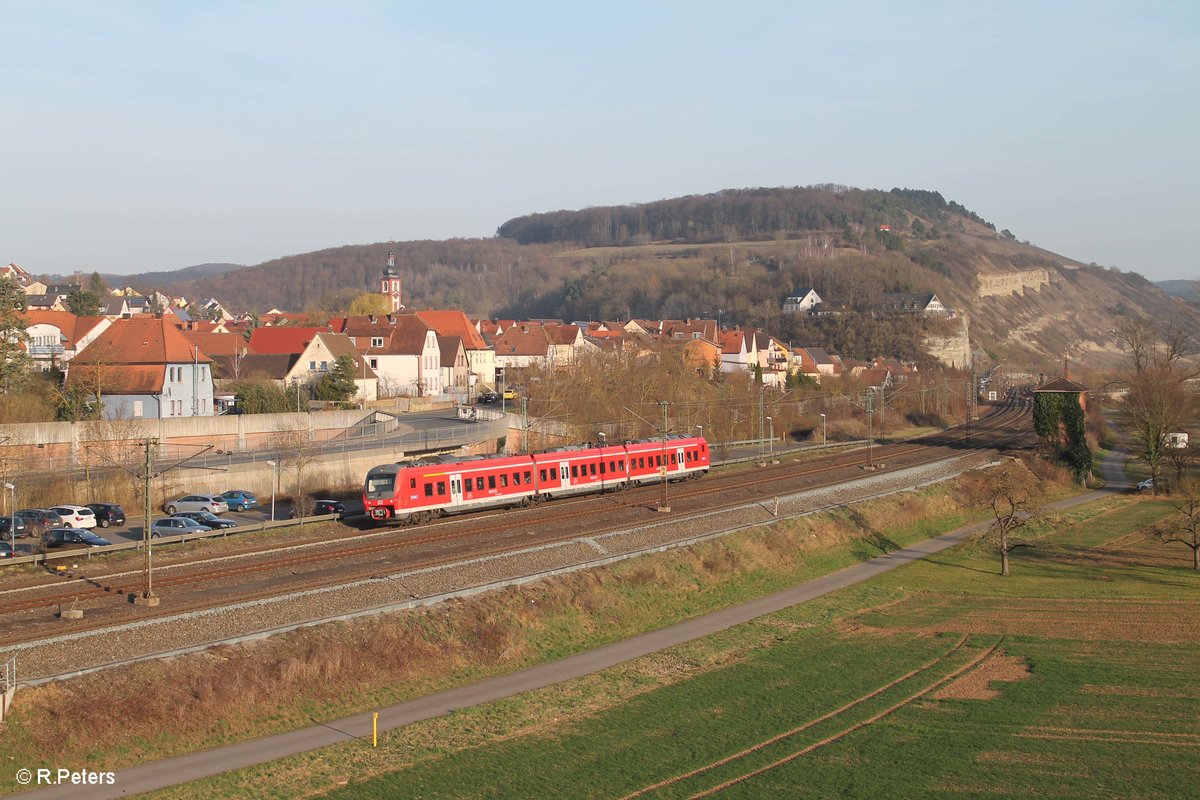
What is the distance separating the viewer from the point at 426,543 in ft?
115

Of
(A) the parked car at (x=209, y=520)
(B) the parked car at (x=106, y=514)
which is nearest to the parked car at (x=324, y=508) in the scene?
(A) the parked car at (x=209, y=520)

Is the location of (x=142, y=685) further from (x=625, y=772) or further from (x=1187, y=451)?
(x=1187, y=451)

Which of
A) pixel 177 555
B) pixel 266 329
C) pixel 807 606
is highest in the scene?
pixel 266 329

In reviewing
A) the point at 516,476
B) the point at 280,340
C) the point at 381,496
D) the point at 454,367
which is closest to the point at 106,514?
the point at 381,496

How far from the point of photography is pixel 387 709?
2294cm

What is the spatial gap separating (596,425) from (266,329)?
3110cm

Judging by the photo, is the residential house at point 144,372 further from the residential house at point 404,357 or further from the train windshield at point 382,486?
the residential house at point 404,357

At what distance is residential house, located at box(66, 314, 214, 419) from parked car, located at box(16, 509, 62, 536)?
53.1 feet

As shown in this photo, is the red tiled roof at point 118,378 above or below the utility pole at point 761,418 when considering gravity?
above

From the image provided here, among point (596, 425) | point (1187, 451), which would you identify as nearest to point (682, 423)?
point (596, 425)

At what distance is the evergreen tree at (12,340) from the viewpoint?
1984 inches

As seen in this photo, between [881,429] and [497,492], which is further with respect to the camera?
[881,429]

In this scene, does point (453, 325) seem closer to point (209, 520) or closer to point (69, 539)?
point (209, 520)

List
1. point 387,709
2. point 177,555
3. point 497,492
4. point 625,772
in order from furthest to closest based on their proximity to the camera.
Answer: point 497,492, point 177,555, point 387,709, point 625,772
